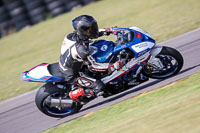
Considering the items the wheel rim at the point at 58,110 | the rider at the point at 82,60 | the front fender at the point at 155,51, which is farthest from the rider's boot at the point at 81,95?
the front fender at the point at 155,51

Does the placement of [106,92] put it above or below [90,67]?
below

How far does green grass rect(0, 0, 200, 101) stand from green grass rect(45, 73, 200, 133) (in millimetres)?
4116

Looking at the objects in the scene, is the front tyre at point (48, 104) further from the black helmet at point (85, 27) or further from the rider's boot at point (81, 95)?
the black helmet at point (85, 27)

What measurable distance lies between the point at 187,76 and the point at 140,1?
12397 millimetres

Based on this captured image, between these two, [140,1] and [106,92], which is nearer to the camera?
[106,92]

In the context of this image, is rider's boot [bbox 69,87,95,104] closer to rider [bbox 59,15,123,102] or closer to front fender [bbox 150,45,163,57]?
rider [bbox 59,15,123,102]

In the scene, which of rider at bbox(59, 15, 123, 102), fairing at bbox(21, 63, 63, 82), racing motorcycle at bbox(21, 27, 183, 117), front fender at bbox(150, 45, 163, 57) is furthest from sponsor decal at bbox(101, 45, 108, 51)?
fairing at bbox(21, 63, 63, 82)

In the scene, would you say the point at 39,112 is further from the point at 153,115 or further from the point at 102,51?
the point at 153,115

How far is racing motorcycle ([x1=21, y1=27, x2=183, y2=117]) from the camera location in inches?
244

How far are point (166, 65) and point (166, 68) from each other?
107 millimetres

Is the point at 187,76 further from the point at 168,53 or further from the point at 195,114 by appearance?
the point at 195,114

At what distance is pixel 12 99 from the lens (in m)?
9.02

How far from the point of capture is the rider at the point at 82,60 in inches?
235

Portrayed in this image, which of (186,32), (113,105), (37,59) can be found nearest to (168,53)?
(113,105)
